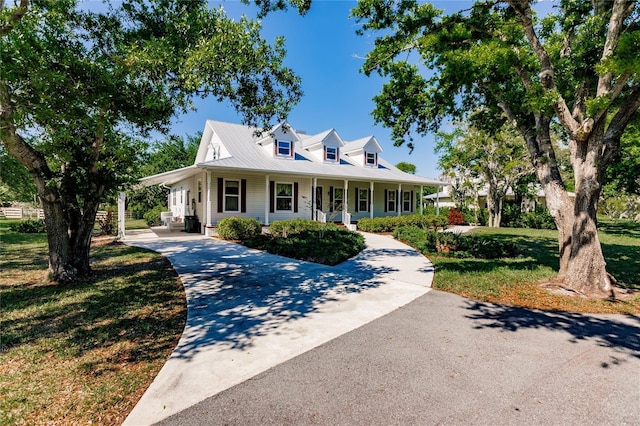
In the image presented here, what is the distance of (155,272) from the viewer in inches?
288

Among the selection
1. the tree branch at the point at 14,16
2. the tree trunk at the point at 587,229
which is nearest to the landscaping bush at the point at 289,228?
the tree trunk at the point at 587,229

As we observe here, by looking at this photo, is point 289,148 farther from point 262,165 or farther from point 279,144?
point 262,165

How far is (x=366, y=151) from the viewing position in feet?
72.4

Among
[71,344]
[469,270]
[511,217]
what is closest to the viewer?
[71,344]

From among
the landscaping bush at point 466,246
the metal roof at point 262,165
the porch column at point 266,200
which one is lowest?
the landscaping bush at point 466,246

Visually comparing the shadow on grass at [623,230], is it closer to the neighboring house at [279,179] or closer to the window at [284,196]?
the neighboring house at [279,179]

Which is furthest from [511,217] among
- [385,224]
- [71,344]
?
[71,344]

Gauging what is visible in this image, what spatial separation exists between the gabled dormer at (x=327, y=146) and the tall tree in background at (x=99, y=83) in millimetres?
12640

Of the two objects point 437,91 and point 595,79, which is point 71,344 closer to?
point 437,91

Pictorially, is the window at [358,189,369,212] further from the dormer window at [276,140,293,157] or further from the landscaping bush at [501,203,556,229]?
the landscaping bush at [501,203,556,229]

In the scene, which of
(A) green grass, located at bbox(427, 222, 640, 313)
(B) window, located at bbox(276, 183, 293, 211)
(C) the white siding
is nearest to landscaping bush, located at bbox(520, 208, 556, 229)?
(A) green grass, located at bbox(427, 222, 640, 313)

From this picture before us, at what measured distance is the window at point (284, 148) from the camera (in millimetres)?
17913

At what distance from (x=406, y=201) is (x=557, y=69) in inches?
680

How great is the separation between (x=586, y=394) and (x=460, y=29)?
6587mm
